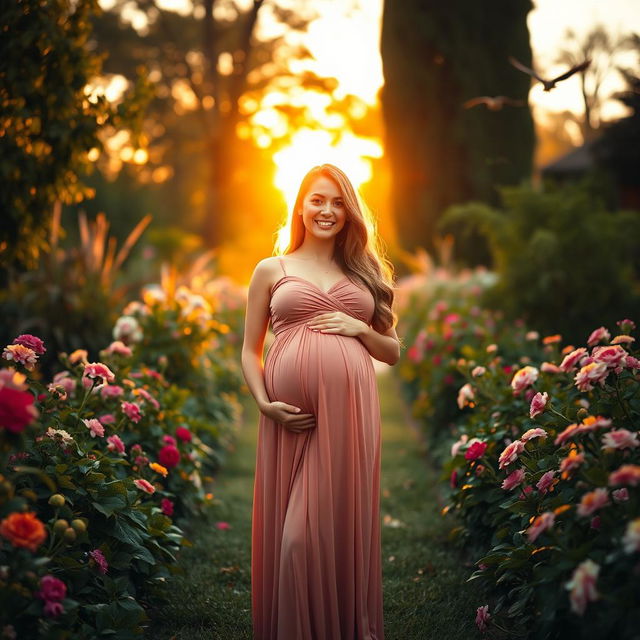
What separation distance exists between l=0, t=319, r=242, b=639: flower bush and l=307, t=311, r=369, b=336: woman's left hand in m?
1.04

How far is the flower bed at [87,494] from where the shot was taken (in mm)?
2176

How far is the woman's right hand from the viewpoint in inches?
113

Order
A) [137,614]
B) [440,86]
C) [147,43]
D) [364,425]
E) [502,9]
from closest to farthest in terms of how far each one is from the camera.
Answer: [137,614] → [364,425] → [502,9] → [440,86] → [147,43]

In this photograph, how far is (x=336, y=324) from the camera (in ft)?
9.74

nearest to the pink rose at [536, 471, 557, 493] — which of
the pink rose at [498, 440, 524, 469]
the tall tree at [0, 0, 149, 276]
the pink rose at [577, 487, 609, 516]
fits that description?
the pink rose at [498, 440, 524, 469]

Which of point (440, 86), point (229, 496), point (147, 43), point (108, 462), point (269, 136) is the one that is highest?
point (147, 43)

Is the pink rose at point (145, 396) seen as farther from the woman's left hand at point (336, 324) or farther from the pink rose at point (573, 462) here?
the pink rose at point (573, 462)

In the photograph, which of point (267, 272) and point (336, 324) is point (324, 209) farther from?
point (336, 324)

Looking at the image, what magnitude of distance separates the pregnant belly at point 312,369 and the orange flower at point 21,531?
3.66 feet

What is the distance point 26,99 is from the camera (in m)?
4.62

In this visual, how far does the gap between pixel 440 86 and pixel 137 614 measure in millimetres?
10811

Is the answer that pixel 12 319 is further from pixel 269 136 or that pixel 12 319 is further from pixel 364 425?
pixel 269 136

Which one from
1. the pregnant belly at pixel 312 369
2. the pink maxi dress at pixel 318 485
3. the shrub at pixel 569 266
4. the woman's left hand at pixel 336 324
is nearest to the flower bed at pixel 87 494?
the pink maxi dress at pixel 318 485

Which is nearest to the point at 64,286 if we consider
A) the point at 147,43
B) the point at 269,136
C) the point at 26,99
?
the point at 26,99
